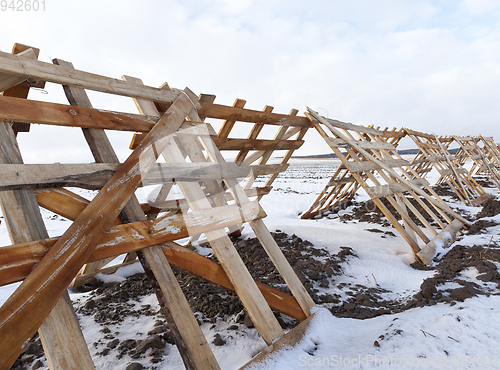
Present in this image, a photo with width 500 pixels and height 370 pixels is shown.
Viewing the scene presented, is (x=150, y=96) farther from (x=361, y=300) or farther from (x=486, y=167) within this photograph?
(x=486, y=167)

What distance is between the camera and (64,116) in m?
1.70

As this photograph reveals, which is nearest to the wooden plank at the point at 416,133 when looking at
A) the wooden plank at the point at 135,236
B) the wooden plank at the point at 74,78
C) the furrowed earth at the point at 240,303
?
the furrowed earth at the point at 240,303

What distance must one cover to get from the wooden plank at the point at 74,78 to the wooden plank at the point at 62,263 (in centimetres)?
7

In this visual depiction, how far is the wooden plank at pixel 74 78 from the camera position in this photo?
1.58 metres

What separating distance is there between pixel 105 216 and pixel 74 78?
101 centimetres

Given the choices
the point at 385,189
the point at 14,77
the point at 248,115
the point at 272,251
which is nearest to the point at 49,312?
the point at 14,77

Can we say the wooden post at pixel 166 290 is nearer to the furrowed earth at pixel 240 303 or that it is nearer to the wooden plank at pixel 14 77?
the wooden plank at pixel 14 77

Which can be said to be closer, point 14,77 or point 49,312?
point 49,312

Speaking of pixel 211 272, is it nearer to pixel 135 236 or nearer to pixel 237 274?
pixel 237 274

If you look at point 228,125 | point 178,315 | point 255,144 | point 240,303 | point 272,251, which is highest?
point 228,125

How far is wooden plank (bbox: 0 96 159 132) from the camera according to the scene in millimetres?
1544

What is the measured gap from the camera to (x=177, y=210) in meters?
3.98

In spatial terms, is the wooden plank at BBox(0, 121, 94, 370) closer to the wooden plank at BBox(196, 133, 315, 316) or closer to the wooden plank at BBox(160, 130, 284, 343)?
the wooden plank at BBox(160, 130, 284, 343)

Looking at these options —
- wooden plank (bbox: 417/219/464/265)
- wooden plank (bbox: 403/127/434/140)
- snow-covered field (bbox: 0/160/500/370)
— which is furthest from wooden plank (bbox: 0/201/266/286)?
wooden plank (bbox: 403/127/434/140)
